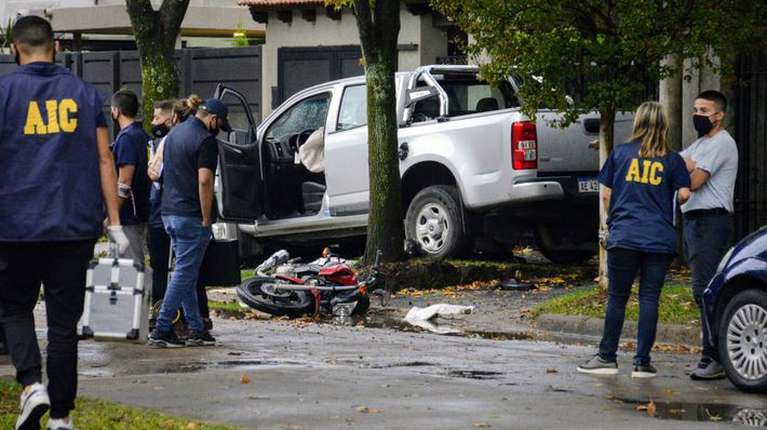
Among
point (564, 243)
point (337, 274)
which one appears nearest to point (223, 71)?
point (564, 243)

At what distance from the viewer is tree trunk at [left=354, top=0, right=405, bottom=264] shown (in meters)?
17.2

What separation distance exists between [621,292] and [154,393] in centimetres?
316

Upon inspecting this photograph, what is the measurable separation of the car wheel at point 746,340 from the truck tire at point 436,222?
732cm

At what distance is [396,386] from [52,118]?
300 cm

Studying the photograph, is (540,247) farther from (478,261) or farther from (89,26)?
(89,26)

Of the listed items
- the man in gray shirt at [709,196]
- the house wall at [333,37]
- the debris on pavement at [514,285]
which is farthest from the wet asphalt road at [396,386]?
the house wall at [333,37]

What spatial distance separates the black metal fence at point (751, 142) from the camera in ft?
58.3

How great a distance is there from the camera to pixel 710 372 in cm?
1049

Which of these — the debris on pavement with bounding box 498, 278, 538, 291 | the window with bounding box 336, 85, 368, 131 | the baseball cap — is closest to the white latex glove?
the baseball cap

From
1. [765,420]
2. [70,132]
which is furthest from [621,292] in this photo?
[70,132]

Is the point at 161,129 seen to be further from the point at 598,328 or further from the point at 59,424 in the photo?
the point at 59,424

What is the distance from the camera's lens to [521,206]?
17.3 meters

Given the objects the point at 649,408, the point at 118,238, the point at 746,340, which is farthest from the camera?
the point at 746,340

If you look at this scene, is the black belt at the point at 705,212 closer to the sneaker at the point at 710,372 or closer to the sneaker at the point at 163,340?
the sneaker at the point at 710,372
